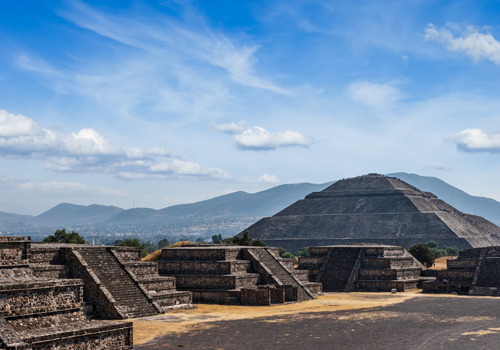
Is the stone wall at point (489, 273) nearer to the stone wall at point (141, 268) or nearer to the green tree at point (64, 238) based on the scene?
the stone wall at point (141, 268)

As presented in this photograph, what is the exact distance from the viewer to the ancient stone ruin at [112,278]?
28453mm

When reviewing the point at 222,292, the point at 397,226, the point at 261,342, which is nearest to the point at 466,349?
the point at 261,342

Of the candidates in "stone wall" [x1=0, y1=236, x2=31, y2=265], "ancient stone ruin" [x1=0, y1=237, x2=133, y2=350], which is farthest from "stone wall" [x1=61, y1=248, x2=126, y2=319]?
"ancient stone ruin" [x1=0, y1=237, x2=133, y2=350]

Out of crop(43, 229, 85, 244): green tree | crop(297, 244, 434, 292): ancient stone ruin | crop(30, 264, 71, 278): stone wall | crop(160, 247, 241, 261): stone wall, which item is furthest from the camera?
crop(43, 229, 85, 244): green tree

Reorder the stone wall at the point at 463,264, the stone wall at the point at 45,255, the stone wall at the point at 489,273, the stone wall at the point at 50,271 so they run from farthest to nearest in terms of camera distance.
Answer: the stone wall at the point at 463,264
the stone wall at the point at 489,273
the stone wall at the point at 45,255
the stone wall at the point at 50,271

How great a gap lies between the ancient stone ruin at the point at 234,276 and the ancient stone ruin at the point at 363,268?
240 inches

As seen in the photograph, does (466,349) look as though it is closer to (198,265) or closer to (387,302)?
(387,302)

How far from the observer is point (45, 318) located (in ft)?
57.2

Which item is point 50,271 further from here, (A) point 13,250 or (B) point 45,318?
(B) point 45,318

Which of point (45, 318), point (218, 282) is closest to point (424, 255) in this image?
point (218, 282)

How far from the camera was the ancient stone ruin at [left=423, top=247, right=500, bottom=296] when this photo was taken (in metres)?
43.1

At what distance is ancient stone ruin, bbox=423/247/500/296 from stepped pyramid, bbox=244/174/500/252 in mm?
51988

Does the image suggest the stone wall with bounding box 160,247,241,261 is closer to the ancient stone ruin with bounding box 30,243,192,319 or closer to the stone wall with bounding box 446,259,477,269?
the ancient stone ruin with bounding box 30,243,192,319

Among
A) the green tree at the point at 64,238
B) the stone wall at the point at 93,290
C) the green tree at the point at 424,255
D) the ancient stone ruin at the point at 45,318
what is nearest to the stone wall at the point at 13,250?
the ancient stone ruin at the point at 45,318
